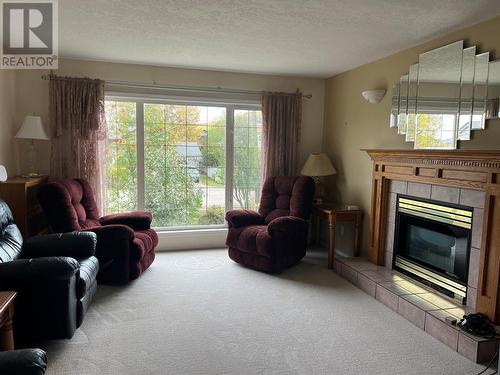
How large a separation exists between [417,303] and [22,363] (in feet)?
8.87

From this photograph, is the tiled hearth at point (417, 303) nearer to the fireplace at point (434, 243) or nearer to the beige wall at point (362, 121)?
the fireplace at point (434, 243)

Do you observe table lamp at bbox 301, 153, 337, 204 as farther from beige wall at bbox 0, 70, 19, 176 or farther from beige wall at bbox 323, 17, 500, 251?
beige wall at bbox 0, 70, 19, 176

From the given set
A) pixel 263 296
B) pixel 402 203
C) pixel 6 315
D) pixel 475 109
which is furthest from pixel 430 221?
pixel 6 315

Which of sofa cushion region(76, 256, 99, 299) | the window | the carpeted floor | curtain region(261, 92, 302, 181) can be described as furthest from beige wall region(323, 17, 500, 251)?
sofa cushion region(76, 256, 99, 299)

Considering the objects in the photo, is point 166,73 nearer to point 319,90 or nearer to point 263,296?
point 319,90

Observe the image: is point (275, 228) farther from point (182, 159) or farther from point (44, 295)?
point (44, 295)

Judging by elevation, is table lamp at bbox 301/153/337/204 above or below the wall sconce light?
below

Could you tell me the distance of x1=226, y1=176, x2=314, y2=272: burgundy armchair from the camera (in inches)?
153

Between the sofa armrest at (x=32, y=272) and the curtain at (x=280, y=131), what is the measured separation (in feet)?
9.98

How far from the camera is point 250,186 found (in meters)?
5.12

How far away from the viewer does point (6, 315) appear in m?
Result: 1.99

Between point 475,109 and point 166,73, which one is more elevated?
point 166,73

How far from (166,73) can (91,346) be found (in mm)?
3255

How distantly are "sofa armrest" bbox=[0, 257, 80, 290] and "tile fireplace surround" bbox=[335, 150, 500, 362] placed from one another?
2591 mm
